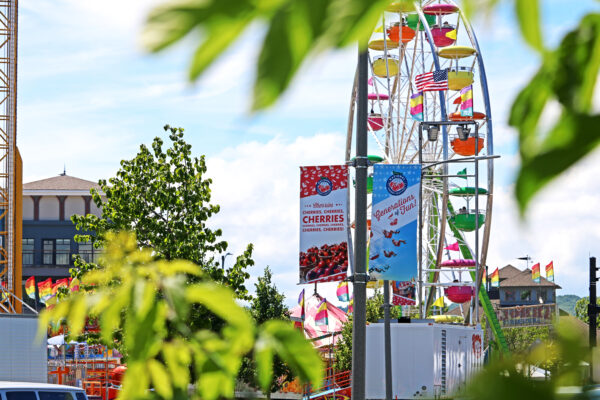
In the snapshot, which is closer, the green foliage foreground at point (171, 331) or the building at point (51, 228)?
the green foliage foreground at point (171, 331)

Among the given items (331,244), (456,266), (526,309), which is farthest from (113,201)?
(526,309)

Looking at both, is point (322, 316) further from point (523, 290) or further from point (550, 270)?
point (523, 290)

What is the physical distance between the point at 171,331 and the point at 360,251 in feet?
39.6

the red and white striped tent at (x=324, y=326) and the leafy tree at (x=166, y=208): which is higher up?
the leafy tree at (x=166, y=208)

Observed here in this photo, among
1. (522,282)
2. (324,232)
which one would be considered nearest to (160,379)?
(324,232)

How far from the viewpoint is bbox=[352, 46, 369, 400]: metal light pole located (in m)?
12.7

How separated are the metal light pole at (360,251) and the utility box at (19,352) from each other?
11767 millimetres

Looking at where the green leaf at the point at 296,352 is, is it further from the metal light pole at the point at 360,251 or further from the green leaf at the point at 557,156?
the metal light pole at the point at 360,251

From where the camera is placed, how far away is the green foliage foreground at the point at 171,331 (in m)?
1.06

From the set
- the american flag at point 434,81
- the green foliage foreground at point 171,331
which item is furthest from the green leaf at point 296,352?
the american flag at point 434,81

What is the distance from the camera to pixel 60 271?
90.7 meters

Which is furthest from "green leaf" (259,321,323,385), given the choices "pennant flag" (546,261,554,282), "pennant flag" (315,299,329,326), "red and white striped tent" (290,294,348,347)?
"pennant flag" (546,261,554,282)

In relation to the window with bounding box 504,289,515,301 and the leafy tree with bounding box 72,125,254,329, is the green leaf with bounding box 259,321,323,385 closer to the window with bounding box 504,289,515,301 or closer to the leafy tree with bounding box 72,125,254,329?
the leafy tree with bounding box 72,125,254,329

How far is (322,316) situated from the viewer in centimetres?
5316
